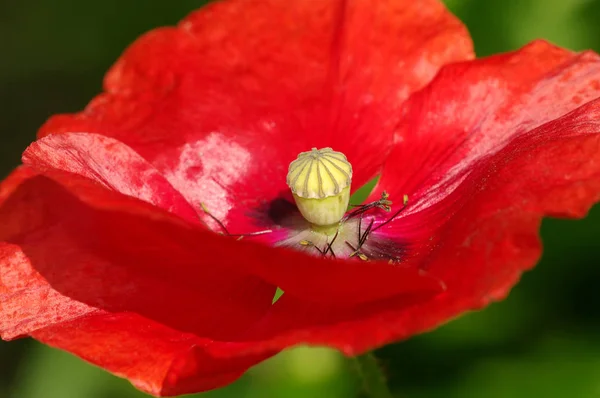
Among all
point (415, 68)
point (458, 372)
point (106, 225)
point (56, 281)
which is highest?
point (415, 68)

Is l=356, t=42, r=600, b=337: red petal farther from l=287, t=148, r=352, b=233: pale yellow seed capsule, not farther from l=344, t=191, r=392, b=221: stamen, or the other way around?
l=287, t=148, r=352, b=233: pale yellow seed capsule

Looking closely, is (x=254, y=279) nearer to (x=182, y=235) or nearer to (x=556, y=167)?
(x=182, y=235)

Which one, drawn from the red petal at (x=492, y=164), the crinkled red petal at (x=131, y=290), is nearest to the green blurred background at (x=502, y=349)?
the red petal at (x=492, y=164)

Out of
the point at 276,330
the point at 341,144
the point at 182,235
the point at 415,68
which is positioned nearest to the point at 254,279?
the point at 276,330

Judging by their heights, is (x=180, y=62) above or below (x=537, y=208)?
above

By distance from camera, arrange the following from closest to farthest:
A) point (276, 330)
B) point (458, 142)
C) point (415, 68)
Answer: point (276, 330)
point (458, 142)
point (415, 68)

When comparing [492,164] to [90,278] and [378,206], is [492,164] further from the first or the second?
[90,278]

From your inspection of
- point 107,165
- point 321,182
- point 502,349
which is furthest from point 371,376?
point 107,165

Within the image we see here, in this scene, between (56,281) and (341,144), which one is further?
(341,144)
